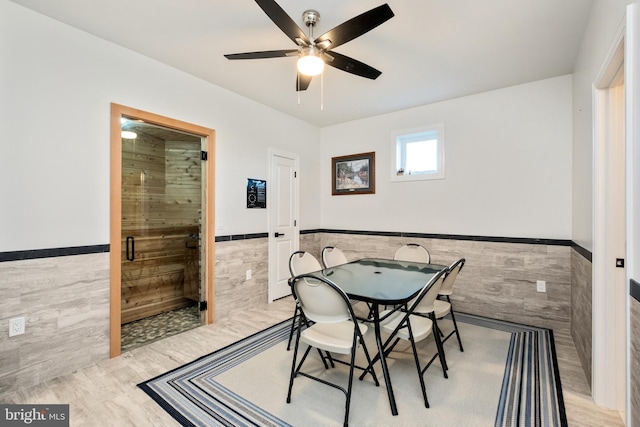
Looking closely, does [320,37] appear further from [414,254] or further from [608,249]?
[414,254]

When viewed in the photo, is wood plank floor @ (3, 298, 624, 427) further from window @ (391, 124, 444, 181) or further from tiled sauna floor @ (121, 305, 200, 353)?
window @ (391, 124, 444, 181)

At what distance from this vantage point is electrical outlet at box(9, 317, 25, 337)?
6.78ft

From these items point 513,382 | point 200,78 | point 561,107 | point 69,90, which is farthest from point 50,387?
point 561,107

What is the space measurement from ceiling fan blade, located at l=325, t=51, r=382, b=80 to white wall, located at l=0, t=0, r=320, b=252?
5.84 feet

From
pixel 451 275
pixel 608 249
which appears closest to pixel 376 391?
pixel 451 275

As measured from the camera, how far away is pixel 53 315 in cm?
225

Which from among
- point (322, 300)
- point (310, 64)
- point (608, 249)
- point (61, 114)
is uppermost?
point (310, 64)

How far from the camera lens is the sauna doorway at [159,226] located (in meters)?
2.74

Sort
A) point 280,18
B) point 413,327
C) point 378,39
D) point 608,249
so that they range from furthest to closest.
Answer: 1. point 378,39
2. point 413,327
3. point 608,249
4. point 280,18

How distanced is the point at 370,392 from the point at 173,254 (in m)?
3.24

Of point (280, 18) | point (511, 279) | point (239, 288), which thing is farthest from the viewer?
point (239, 288)

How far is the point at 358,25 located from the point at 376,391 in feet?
7.94

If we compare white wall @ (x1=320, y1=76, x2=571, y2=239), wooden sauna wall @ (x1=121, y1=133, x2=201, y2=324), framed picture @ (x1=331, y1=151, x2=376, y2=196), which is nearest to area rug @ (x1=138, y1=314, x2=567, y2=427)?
white wall @ (x1=320, y1=76, x2=571, y2=239)

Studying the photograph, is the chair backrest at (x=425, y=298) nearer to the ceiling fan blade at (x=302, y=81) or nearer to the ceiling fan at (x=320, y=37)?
the ceiling fan at (x=320, y=37)
